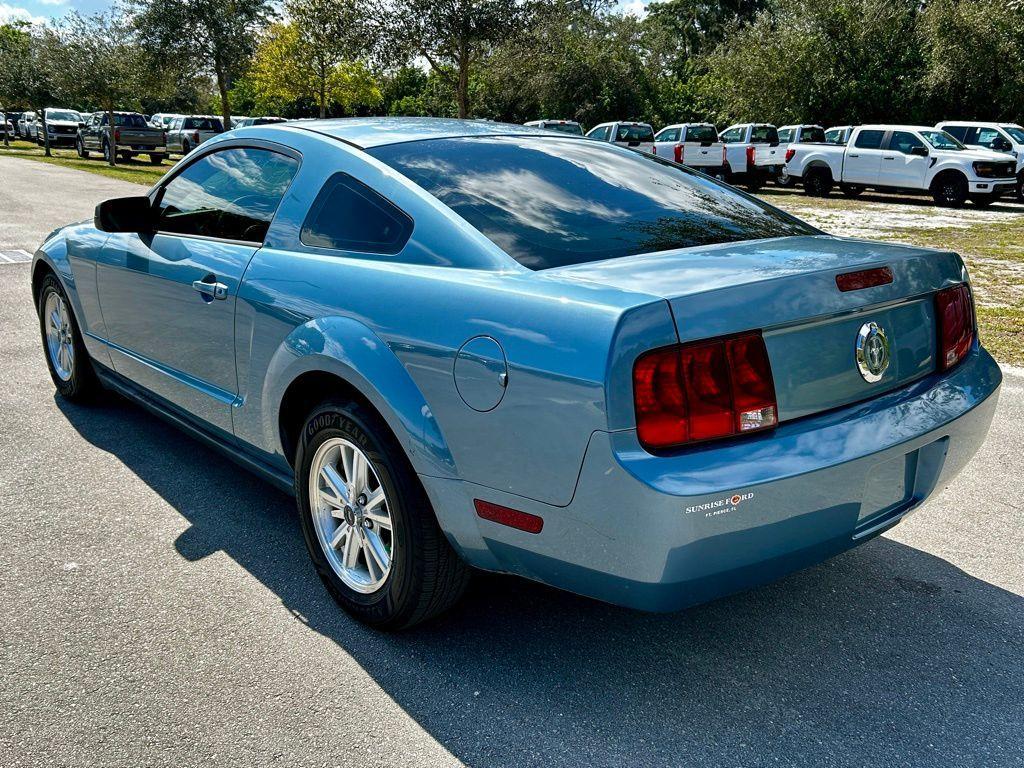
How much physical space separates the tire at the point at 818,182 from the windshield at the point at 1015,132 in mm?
3968

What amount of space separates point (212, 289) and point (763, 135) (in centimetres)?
2509

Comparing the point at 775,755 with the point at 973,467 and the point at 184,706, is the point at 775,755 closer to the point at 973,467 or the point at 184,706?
the point at 184,706

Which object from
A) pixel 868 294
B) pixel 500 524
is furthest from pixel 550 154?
pixel 500 524

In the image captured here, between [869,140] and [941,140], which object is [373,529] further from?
[869,140]

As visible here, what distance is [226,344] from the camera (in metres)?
3.57

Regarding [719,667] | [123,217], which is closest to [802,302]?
→ [719,667]

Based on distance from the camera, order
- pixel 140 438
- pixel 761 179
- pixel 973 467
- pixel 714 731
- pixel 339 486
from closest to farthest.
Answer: pixel 714 731 < pixel 339 486 < pixel 973 467 < pixel 140 438 < pixel 761 179

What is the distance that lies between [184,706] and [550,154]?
2219 mm

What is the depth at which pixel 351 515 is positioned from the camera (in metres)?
3.07

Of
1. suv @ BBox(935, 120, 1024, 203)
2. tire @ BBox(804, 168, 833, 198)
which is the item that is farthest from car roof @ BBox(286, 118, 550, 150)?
tire @ BBox(804, 168, 833, 198)

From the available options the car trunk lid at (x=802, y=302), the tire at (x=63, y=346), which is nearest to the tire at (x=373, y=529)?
the car trunk lid at (x=802, y=302)

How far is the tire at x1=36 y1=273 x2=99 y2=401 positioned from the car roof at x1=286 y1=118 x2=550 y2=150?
6.81ft

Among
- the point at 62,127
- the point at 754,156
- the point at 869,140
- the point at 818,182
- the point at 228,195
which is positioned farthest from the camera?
the point at 62,127

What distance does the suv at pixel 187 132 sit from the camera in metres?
34.5
